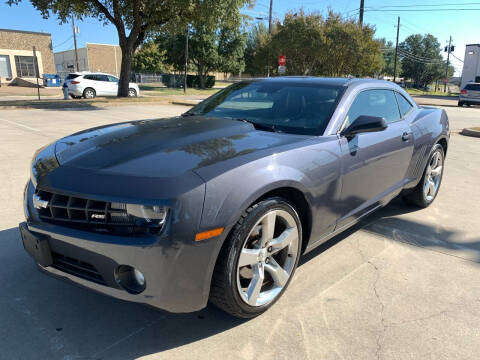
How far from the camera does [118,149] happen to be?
246 centimetres

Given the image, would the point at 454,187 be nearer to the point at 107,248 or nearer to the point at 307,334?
the point at 307,334

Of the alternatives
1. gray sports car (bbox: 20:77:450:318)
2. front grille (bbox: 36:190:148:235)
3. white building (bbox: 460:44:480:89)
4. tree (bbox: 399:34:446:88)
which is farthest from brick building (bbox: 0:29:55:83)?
tree (bbox: 399:34:446:88)

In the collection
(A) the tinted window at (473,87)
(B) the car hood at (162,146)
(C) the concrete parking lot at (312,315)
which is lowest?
(C) the concrete parking lot at (312,315)

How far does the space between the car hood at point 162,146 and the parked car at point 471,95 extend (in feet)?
97.9

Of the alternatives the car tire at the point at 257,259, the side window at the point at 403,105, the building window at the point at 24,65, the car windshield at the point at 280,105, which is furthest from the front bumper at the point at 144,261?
the building window at the point at 24,65

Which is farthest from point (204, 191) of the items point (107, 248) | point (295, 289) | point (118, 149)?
point (295, 289)

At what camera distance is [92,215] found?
2.02 m

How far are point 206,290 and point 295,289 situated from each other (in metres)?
0.96

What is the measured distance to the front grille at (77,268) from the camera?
6.78 feet

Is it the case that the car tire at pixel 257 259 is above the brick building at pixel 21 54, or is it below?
below

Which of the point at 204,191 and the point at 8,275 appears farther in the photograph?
the point at 8,275

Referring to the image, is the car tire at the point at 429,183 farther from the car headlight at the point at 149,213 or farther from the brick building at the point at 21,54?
the brick building at the point at 21,54

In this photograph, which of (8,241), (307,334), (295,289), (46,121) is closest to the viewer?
(307,334)

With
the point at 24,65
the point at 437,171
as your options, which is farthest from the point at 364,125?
the point at 24,65
